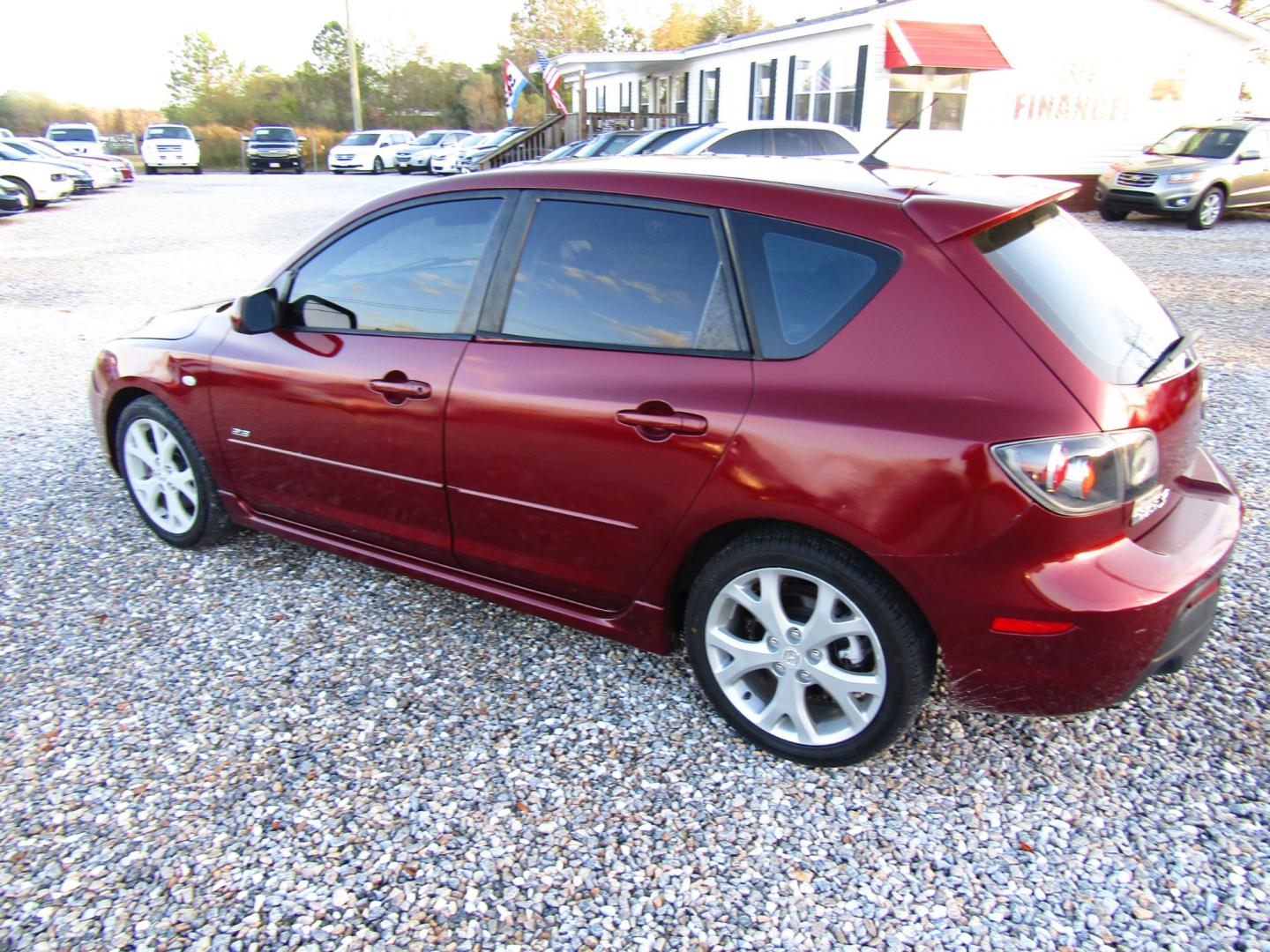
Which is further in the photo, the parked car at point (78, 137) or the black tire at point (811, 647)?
the parked car at point (78, 137)

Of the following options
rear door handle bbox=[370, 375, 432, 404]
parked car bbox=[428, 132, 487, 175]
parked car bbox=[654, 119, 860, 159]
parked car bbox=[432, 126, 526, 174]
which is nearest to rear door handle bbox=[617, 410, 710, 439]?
rear door handle bbox=[370, 375, 432, 404]

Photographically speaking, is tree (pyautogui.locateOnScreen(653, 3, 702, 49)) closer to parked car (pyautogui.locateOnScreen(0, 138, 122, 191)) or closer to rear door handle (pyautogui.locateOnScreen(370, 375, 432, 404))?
parked car (pyautogui.locateOnScreen(0, 138, 122, 191))

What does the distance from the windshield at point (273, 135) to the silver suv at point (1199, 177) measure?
29933mm

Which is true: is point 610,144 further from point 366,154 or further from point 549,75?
point 366,154

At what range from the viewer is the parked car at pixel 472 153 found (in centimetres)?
2759

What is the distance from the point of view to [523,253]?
3010mm

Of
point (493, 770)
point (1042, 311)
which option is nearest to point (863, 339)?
point (1042, 311)

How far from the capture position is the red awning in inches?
691

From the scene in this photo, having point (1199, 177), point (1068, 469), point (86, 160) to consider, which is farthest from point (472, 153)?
point (1068, 469)

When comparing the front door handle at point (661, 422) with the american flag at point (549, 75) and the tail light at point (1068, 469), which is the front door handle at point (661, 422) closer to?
the tail light at point (1068, 469)

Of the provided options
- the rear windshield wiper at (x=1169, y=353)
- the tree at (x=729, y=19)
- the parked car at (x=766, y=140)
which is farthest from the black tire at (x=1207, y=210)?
the tree at (x=729, y=19)

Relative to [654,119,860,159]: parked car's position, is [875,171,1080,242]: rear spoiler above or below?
below

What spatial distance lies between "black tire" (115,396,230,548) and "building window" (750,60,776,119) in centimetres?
2135

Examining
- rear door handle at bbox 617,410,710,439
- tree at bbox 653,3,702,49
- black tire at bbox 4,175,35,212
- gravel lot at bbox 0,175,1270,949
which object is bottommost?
gravel lot at bbox 0,175,1270,949
